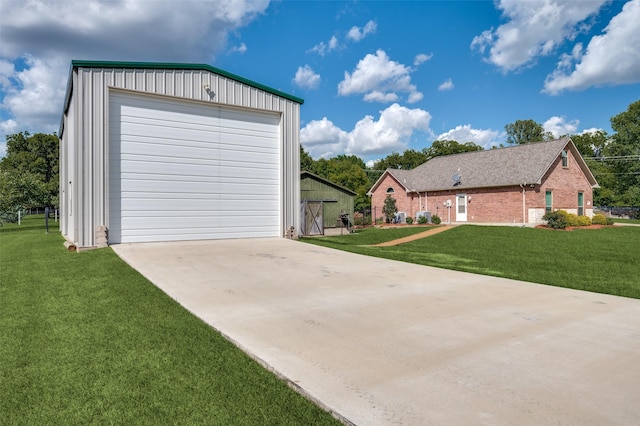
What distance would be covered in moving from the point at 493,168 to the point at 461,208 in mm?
3402

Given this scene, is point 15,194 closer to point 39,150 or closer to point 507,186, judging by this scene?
point 507,186

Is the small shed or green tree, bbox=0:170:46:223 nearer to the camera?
the small shed

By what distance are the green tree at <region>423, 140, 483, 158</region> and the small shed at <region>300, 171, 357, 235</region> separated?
36879 mm

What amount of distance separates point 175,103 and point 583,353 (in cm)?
1272

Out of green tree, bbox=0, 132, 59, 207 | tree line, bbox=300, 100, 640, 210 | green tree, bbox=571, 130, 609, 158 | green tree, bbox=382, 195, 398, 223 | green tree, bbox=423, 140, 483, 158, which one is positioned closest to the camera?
green tree, bbox=382, 195, 398, 223

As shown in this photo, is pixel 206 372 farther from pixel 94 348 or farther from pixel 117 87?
pixel 117 87

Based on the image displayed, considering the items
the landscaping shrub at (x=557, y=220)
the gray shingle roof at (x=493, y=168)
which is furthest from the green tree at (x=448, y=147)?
the landscaping shrub at (x=557, y=220)

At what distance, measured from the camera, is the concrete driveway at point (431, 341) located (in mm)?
2670

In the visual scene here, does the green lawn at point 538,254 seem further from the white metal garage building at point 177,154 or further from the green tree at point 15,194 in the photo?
the green tree at point 15,194

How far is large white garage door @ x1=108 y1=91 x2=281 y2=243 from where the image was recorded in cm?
1170

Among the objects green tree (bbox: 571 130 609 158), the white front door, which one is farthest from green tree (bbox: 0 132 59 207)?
green tree (bbox: 571 130 609 158)

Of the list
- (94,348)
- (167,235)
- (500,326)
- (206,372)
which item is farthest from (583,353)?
(167,235)

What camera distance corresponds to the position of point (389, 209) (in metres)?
30.2

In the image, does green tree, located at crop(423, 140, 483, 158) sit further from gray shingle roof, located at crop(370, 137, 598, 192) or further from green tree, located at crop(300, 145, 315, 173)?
gray shingle roof, located at crop(370, 137, 598, 192)
